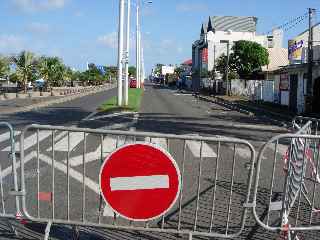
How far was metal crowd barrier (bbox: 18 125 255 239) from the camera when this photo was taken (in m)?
5.19

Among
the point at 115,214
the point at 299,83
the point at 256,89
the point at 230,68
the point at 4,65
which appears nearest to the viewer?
the point at 115,214

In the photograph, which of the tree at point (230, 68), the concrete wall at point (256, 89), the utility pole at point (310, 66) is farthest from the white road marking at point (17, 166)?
the tree at point (230, 68)

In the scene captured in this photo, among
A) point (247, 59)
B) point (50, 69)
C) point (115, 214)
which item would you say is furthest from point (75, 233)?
point (247, 59)

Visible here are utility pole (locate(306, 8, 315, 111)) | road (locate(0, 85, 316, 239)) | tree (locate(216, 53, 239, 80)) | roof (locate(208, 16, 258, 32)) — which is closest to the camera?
road (locate(0, 85, 316, 239))

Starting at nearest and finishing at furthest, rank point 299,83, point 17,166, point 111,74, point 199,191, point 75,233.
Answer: point 75,233
point 199,191
point 17,166
point 299,83
point 111,74

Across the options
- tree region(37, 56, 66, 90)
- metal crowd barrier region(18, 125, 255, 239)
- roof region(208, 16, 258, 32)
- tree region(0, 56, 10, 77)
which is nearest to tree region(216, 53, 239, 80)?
tree region(37, 56, 66, 90)

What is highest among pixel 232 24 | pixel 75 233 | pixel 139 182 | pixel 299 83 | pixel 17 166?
pixel 232 24

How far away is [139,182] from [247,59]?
5842 centimetres

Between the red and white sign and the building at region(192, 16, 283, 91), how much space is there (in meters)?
88.0

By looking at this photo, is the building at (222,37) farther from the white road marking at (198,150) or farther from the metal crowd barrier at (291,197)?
the metal crowd barrier at (291,197)

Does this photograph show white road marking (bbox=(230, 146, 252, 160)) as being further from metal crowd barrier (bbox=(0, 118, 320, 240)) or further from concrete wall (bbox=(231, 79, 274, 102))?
concrete wall (bbox=(231, 79, 274, 102))

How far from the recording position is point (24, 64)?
166ft

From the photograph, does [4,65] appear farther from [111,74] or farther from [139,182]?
[111,74]

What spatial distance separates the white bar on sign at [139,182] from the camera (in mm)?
4957
